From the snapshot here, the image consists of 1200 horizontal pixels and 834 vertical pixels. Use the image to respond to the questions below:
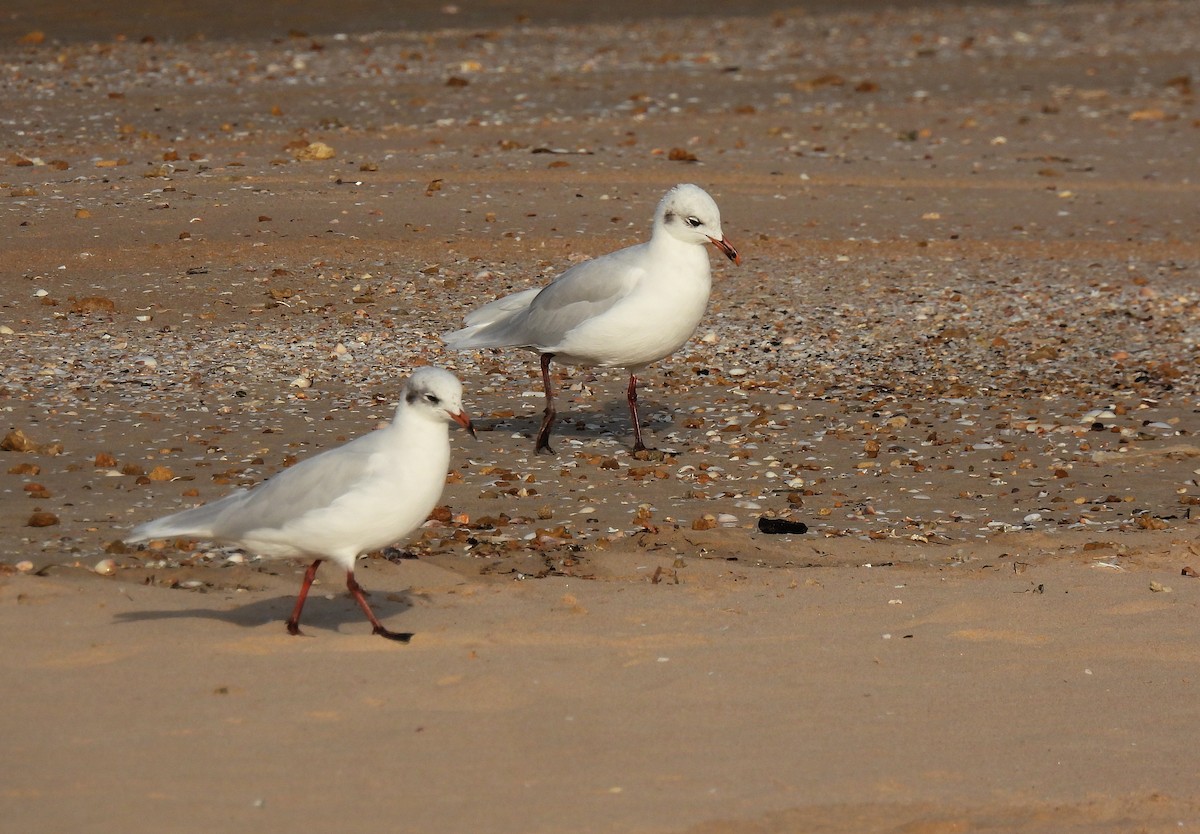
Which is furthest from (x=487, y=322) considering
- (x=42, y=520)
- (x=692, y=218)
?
(x=42, y=520)

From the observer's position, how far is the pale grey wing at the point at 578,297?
8.30 m

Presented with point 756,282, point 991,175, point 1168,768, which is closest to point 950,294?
point 756,282

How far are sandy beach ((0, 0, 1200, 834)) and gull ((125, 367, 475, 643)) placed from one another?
1.23ft

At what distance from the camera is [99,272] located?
36.6ft

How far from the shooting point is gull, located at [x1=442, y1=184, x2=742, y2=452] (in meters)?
8.15

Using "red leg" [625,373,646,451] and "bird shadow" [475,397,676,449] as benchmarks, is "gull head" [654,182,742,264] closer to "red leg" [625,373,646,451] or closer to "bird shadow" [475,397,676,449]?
"red leg" [625,373,646,451]

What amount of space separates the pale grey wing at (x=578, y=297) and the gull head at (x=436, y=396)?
9.16 ft

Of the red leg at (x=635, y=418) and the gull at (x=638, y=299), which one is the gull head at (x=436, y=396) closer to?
the gull at (x=638, y=299)

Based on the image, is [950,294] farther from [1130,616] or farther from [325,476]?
[325,476]

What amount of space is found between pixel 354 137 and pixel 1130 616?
35.1ft

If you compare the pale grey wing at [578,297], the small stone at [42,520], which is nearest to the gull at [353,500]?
the small stone at [42,520]

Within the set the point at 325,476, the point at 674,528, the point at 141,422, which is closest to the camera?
the point at 325,476

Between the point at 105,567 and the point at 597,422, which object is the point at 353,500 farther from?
the point at 597,422

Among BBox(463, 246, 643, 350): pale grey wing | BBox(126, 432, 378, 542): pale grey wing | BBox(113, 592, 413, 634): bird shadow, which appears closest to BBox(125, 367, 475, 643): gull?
BBox(126, 432, 378, 542): pale grey wing
